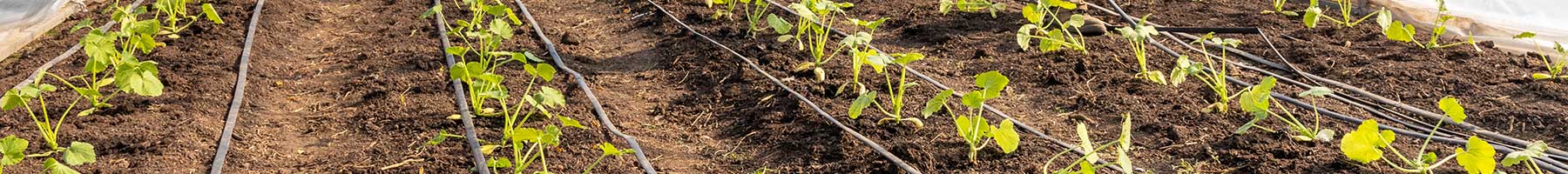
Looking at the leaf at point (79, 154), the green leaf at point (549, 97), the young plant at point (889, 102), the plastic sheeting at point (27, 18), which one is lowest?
the plastic sheeting at point (27, 18)

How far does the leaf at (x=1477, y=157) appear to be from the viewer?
2949mm

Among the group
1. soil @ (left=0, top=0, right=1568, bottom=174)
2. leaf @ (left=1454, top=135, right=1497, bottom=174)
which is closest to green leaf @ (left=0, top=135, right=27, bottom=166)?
soil @ (left=0, top=0, right=1568, bottom=174)

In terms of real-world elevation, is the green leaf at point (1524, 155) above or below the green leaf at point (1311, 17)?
above

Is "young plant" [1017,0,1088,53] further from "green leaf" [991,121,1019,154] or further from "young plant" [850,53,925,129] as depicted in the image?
"green leaf" [991,121,1019,154]

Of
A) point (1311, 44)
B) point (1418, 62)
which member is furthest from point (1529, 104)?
point (1311, 44)

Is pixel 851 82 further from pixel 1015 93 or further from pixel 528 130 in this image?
pixel 528 130

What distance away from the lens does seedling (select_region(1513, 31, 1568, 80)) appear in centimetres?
429

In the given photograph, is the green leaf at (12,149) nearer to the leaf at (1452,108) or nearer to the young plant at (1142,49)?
the young plant at (1142,49)

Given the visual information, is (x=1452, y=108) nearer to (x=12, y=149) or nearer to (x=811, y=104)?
(x=811, y=104)

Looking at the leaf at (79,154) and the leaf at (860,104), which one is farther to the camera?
the leaf at (860,104)

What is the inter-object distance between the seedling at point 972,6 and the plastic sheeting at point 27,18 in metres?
3.21

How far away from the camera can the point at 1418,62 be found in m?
4.62

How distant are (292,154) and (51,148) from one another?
59 centimetres

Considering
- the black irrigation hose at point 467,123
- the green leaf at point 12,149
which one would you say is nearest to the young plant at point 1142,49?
the black irrigation hose at point 467,123
